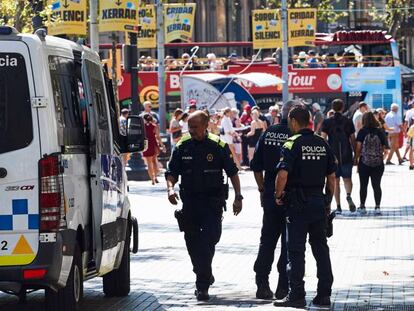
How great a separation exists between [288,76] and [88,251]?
41507 mm

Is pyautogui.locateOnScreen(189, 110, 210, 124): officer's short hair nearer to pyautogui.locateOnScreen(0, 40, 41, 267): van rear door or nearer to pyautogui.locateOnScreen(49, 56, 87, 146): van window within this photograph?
pyautogui.locateOnScreen(49, 56, 87, 146): van window

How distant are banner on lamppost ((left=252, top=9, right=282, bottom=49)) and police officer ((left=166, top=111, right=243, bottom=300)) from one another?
3368 centimetres

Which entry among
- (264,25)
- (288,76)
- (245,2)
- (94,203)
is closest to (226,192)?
(94,203)

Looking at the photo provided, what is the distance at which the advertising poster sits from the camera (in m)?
53.4

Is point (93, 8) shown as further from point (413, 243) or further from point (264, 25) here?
point (264, 25)

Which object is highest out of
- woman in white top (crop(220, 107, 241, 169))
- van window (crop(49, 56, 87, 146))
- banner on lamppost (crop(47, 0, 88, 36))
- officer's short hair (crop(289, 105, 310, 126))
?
banner on lamppost (crop(47, 0, 88, 36))

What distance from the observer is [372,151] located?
2264 centimetres

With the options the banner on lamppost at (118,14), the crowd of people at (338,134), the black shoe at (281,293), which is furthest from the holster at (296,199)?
the banner on lamppost at (118,14)

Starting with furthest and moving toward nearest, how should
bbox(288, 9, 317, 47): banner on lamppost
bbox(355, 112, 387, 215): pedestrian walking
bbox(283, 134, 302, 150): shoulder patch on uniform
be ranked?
bbox(288, 9, 317, 47): banner on lamppost → bbox(355, 112, 387, 215): pedestrian walking → bbox(283, 134, 302, 150): shoulder patch on uniform

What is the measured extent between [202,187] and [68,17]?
55.1 feet

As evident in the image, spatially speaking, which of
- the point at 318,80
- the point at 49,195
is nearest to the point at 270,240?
the point at 49,195

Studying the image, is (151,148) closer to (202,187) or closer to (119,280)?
(119,280)

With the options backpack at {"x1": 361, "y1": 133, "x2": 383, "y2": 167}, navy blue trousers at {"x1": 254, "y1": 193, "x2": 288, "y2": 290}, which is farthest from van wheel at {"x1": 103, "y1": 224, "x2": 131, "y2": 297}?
backpack at {"x1": 361, "y1": 133, "x2": 383, "y2": 167}

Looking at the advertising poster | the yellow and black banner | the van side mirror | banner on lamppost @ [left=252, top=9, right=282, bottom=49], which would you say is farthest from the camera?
the advertising poster
